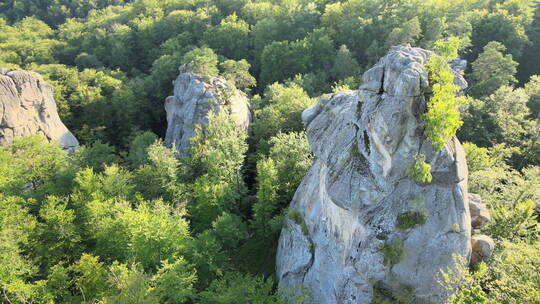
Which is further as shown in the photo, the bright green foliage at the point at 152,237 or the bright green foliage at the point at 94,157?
the bright green foliage at the point at 94,157

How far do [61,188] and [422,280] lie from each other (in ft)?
120

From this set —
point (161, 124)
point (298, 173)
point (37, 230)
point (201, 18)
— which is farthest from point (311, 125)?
point (201, 18)

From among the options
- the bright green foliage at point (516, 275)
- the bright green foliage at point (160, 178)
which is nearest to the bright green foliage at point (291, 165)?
the bright green foliage at point (160, 178)

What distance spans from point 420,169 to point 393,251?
572 cm

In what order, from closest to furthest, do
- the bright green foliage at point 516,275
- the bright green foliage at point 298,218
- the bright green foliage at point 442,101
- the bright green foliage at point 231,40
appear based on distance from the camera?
the bright green foliage at point 516,275, the bright green foliage at point 442,101, the bright green foliage at point 298,218, the bright green foliage at point 231,40

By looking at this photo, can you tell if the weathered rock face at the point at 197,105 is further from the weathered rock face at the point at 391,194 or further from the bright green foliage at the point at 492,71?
the bright green foliage at the point at 492,71

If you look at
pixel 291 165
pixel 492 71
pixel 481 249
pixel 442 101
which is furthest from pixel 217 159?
pixel 492 71

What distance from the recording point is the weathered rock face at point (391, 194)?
742 inches

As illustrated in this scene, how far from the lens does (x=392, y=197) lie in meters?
20.8

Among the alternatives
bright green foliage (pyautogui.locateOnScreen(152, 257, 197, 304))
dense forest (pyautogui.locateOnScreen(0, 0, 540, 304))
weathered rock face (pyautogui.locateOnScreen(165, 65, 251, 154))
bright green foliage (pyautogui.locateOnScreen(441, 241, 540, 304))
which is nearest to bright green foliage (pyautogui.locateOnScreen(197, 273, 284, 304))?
dense forest (pyautogui.locateOnScreen(0, 0, 540, 304))

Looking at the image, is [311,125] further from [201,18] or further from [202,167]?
[201,18]

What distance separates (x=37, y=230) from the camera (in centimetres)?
2906

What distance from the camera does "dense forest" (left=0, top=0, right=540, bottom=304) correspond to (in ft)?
81.7

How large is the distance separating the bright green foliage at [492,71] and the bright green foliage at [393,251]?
38427 mm
